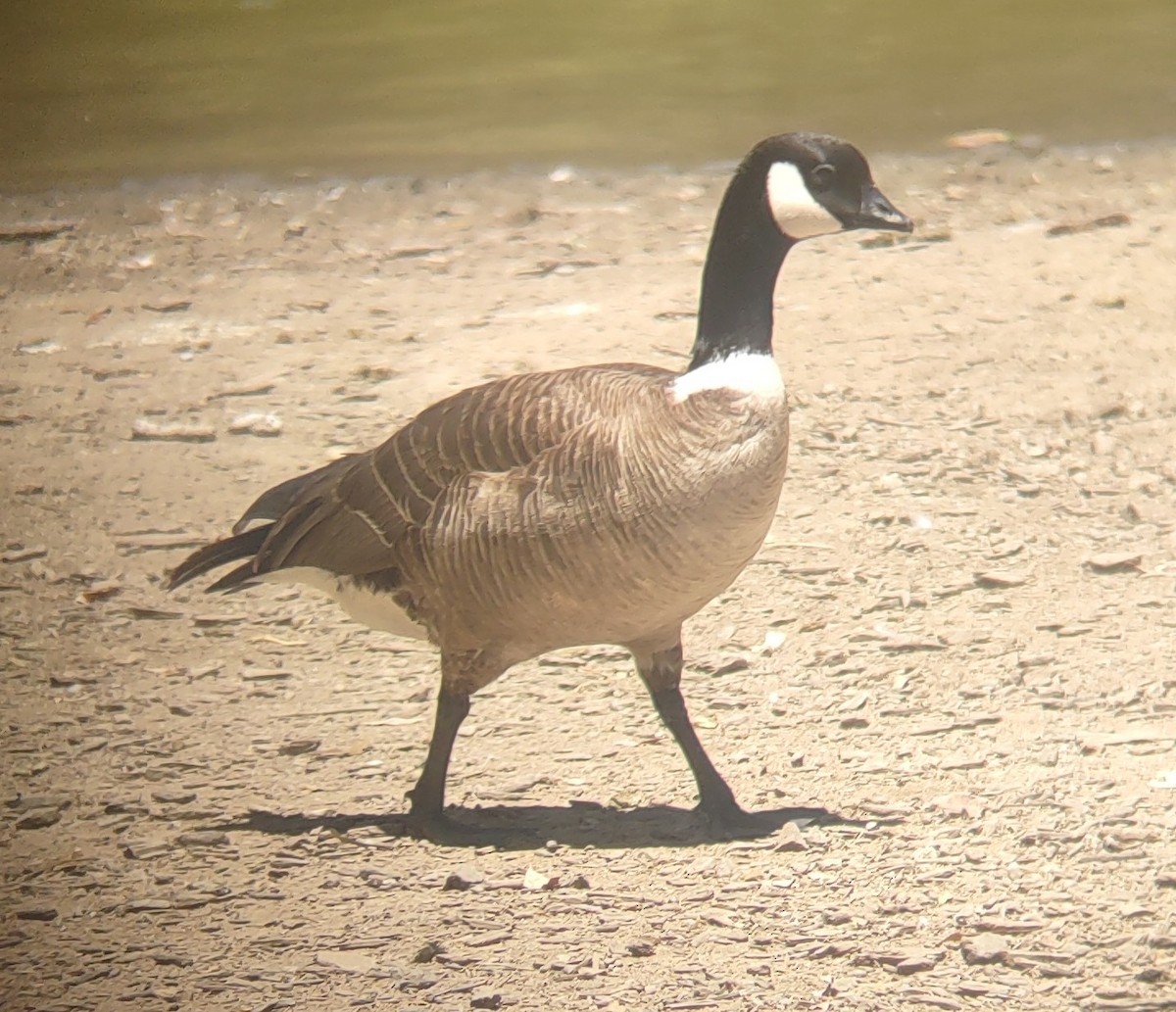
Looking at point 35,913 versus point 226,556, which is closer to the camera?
point 35,913

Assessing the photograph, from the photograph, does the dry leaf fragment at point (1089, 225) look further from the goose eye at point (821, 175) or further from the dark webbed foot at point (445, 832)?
the dark webbed foot at point (445, 832)

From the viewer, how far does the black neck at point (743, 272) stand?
13.5ft

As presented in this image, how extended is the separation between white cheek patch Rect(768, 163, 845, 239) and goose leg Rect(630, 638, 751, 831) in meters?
1.02

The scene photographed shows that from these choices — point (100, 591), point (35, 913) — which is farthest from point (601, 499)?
point (100, 591)

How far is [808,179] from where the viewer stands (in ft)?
13.3

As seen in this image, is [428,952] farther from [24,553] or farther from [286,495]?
[24,553]

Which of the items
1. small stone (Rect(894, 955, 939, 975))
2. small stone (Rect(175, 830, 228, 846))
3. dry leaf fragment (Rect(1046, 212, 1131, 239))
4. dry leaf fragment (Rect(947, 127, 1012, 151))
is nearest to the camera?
small stone (Rect(894, 955, 939, 975))

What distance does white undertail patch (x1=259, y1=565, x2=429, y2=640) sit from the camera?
4363 millimetres

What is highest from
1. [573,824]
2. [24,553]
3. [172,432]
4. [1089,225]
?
[1089,225]

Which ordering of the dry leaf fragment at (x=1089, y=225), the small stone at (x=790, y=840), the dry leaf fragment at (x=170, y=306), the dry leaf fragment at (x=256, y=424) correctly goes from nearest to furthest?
1. the small stone at (x=790, y=840)
2. the dry leaf fragment at (x=256, y=424)
3. the dry leaf fragment at (x=170, y=306)
4. the dry leaf fragment at (x=1089, y=225)

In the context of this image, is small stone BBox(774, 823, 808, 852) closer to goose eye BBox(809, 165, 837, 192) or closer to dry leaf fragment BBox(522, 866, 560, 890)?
dry leaf fragment BBox(522, 866, 560, 890)

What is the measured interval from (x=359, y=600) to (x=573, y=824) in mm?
757

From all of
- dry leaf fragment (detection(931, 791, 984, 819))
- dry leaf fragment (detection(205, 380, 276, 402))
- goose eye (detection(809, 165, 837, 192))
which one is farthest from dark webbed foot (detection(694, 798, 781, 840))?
dry leaf fragment (detection(205, 380, 276, 402))

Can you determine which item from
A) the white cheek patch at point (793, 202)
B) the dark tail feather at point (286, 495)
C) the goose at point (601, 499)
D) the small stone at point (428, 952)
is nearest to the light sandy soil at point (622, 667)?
the small stone at point (428, 952)
